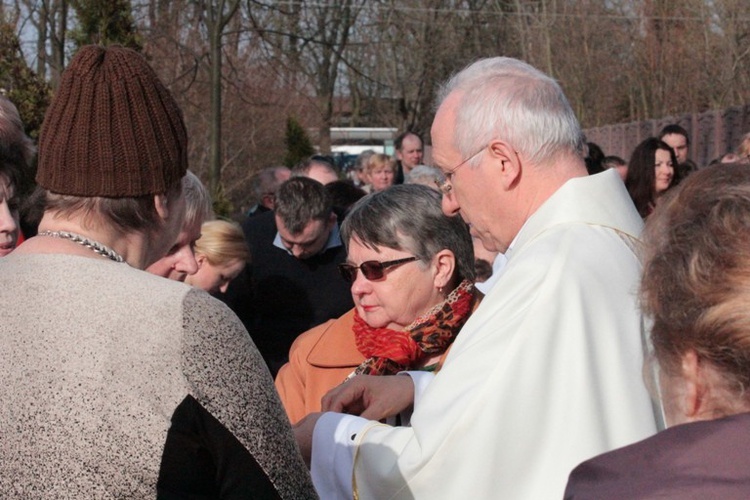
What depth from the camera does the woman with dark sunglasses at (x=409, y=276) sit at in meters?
3.48

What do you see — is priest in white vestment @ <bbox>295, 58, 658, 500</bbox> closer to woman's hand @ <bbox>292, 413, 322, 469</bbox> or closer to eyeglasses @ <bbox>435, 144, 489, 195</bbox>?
eyeglasses @ <bbox>435, 144, 489, 195</bbox>

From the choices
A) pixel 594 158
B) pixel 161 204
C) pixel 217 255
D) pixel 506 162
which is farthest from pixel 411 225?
pixel 594 158

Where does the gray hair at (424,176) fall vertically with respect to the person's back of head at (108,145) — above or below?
below

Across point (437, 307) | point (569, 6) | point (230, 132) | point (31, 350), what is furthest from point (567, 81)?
point (31, 350)

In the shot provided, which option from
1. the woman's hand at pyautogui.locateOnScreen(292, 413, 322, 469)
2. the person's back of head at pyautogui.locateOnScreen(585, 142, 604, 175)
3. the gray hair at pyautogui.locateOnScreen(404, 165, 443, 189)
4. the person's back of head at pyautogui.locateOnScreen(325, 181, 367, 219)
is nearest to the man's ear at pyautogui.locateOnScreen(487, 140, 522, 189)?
the woman's hand at pyautogui.locateOnScreen(292, 413, 322, 469)

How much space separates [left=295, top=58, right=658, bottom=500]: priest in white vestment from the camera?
228 centimetres

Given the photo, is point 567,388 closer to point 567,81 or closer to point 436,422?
point 436,422

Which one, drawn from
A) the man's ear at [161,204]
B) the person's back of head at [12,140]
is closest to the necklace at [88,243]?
the man's ear at [161,204]

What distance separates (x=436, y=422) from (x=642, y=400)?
45 cm

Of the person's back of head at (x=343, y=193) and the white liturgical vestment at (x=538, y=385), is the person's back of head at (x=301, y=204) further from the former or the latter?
the white liturgical vestment at (x=538, y=385)

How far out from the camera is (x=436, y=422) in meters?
2.36

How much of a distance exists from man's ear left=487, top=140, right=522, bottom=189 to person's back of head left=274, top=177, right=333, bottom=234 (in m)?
3.28

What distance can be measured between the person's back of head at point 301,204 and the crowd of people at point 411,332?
223 centimetres

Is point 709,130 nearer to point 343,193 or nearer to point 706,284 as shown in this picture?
point 343,193
